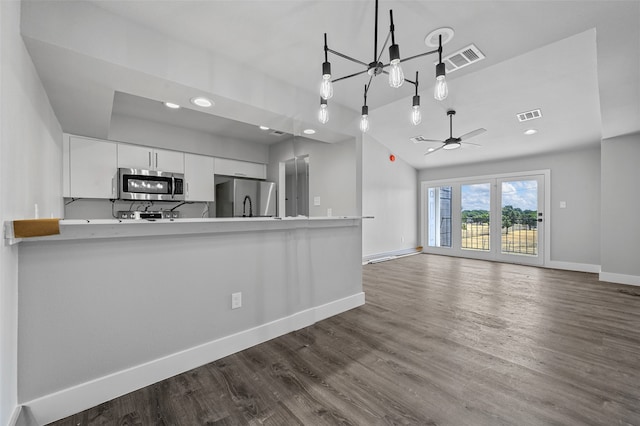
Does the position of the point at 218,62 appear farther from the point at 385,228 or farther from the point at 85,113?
the point at 385,228

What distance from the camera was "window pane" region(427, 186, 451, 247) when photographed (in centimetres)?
708

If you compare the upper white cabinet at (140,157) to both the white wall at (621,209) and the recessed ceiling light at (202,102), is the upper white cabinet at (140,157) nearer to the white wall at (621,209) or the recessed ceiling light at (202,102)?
the recessed ceiling light at (202,102)

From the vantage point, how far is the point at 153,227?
180 centimetres

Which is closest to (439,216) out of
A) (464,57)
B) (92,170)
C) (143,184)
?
(464,57)

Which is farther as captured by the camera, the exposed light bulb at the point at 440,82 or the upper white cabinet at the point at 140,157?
the upper white cabinet at the point at 140,157

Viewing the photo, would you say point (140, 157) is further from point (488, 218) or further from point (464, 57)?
point (488, 218)

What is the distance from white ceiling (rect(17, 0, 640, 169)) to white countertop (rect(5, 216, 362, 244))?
0.94 metres

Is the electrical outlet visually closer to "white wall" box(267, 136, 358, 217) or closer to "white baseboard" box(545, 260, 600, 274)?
"white wall" box(267, 136, 358, 217)

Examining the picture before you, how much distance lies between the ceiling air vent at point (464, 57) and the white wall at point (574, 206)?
459cm

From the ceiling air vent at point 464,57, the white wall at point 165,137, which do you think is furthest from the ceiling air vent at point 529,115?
the white wall at point 165,137

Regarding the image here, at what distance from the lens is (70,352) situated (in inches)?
60.8

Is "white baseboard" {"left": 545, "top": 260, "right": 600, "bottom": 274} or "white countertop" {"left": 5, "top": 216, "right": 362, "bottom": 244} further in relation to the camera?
"white baseboard" {"left": 545, "top": 260, "right": 600, "bottom": 274}

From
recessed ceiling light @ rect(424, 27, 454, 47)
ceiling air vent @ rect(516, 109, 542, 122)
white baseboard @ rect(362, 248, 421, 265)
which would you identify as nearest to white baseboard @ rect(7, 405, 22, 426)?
recessed ceiling light @ rect(424, 27, 454, 47)

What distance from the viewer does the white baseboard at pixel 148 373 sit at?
4.86 ft
